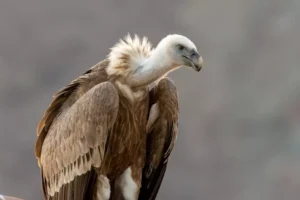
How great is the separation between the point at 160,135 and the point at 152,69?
27 centimetres

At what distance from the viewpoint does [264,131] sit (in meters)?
4.36

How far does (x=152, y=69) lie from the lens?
231 cm

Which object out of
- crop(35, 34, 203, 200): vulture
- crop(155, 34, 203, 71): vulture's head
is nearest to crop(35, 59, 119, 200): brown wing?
crop(35, 34, 203, 200): vulture

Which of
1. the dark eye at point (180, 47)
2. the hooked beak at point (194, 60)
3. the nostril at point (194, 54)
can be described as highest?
the dark eye at point (180, 47)

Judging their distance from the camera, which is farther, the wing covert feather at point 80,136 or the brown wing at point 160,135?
the brown wing at point 160,135

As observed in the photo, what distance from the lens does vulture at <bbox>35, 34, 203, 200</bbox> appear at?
226cm

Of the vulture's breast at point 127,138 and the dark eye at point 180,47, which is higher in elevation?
the dark eye at point 180,47

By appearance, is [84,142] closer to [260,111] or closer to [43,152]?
[43,152]

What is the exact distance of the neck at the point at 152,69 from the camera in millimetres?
2307

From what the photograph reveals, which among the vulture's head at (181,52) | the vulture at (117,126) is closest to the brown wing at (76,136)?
the vulture at (117,126)

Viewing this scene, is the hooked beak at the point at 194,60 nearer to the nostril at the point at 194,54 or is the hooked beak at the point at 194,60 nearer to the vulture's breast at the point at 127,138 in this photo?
the nostril at the point at 194,54

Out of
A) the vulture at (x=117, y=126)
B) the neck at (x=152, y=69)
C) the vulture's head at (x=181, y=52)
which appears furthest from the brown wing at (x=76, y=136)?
the vulture's head at (x=181, y=52)

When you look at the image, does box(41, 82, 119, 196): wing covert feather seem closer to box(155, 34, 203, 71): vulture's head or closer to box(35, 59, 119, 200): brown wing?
box(35, 59, 119, 200): brown wing

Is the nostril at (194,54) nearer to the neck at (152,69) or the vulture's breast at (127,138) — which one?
the neck at (152,69)
